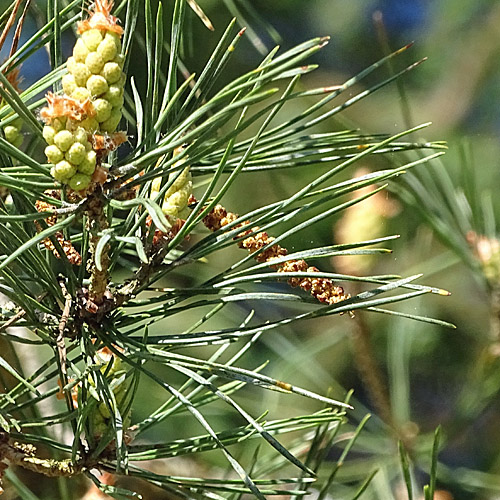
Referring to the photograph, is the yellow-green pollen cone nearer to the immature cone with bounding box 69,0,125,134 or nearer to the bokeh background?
the immature cone with bounding box 69,0,125,134

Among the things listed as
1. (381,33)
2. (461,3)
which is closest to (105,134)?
(381,33)

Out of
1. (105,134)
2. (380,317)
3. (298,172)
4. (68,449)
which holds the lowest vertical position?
(380,317)

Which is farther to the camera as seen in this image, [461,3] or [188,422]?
[461,3]

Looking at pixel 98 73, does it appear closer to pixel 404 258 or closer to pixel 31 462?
pixel 31 462

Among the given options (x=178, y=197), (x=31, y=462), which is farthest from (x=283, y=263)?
(x=31, y=462)

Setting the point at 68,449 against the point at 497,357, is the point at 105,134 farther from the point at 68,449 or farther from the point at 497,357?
the point at 497,357

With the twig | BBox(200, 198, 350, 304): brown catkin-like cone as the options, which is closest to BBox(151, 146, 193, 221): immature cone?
BBox(200, 198, 350, 304): brown catkin-like cone

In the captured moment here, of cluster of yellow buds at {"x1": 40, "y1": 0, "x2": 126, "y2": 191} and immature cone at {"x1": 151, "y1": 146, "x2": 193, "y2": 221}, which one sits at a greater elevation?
cluster of yellow buds at {"x1": 40, "y1": 0, "x2": 126, "y2": 191}
